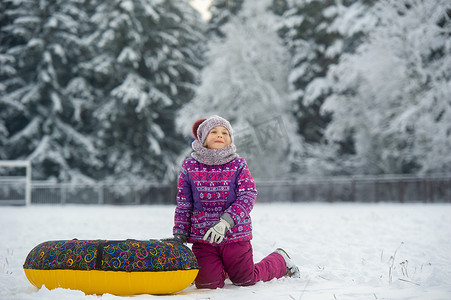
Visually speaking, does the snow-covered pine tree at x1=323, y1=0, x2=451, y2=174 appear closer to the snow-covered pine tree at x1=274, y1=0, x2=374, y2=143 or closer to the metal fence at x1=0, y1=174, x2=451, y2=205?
the metal fence at x1=0, y1=174, x2=451, y2=205

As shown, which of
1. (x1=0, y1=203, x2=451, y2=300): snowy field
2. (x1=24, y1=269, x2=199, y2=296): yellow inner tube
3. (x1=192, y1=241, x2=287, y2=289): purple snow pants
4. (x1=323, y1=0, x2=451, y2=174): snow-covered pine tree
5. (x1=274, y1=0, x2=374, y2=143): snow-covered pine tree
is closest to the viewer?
(x1=24, y1=269, x2=199, y2=296): yellow inner tube

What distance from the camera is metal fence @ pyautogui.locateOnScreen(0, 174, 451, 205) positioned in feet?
68.9

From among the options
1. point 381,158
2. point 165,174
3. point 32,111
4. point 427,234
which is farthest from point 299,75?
point 427,234

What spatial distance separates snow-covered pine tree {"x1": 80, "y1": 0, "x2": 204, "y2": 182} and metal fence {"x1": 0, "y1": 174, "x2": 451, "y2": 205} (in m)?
2.19

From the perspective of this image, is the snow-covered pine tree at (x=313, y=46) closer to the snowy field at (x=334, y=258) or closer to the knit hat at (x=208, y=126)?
the snowy field at (x=334, y=258)

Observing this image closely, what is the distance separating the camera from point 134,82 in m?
27.6

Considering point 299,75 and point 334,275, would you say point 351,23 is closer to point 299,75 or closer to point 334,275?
point 299,75

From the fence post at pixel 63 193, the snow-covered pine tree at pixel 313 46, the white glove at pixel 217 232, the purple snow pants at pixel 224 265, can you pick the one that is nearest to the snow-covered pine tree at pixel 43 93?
the fence post at pixel 63 193

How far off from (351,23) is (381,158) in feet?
23.4

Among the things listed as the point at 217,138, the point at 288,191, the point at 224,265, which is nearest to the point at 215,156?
the point at 217,138

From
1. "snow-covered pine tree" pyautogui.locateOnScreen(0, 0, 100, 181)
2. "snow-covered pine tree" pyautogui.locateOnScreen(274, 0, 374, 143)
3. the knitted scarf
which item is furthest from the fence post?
the knitted scarf

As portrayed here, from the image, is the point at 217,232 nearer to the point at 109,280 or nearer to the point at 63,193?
the point at 109,280

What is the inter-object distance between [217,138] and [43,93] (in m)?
24.5

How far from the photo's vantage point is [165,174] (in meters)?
27.8
